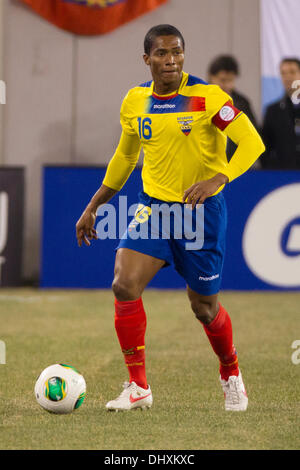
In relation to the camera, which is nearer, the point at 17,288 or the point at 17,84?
the point at 17,288

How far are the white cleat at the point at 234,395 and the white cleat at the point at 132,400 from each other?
396mm

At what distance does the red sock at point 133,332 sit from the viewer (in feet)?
14.4

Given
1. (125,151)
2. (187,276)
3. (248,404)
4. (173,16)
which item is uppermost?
(173,16)

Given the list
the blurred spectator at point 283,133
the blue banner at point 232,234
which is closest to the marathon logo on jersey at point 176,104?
the blue banner at point 232,234

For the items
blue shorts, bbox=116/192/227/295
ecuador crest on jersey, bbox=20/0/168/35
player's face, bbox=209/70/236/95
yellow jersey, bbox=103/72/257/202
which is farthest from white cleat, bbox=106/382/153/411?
ecuador crest on jersey, bbox=20/0/168/35

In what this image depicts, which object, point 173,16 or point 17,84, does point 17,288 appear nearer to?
point 17,84

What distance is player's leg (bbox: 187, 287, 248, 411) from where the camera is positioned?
4.47 meters

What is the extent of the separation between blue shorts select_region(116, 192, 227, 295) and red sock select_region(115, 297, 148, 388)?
11.4 inches

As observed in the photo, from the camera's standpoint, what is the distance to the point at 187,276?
449 cm

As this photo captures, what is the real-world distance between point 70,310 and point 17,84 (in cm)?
409

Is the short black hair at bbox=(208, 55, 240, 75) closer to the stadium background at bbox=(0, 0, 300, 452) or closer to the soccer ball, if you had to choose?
the stadium background at bbox=(0, 0, 300, 452)

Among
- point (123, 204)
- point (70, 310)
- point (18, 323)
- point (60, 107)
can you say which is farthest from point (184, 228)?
point (60, 107)

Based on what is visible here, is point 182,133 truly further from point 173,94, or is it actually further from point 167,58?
point 167,58

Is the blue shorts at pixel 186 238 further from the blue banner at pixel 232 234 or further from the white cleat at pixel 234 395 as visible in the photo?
the blue banner at pixel 232 234
